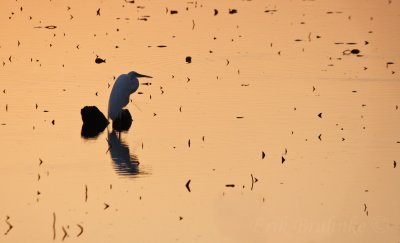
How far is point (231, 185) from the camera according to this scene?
11.9 meters

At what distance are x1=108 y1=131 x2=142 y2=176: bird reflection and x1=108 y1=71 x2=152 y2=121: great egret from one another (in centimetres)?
69

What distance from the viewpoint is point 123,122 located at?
52.0 ft

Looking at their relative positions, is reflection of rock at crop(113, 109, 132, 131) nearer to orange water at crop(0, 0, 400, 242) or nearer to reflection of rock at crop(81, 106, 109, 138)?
reflection of rock at crop(81, 106, 109, 138)

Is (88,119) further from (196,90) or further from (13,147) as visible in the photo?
(196,90)

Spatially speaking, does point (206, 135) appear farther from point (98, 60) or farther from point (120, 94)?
point (98, 60)

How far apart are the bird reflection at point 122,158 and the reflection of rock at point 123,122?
1.50 ft

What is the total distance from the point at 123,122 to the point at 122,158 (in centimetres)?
248

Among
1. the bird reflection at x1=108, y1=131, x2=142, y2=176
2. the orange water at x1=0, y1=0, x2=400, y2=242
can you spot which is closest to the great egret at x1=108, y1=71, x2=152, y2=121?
the orange water at x1=0, y1=0, x2=400, y2=242

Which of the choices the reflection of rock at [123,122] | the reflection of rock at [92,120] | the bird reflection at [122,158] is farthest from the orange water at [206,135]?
the reflection of rock at [123,122]

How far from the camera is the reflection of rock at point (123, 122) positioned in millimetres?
15648

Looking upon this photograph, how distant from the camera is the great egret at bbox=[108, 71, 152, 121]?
51.9 feet

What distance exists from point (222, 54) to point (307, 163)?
10.1 m

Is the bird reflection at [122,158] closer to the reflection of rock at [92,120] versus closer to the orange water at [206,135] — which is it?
the orange water at [206,135]

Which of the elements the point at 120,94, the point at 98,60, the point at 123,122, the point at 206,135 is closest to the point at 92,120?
the point at 123,122
